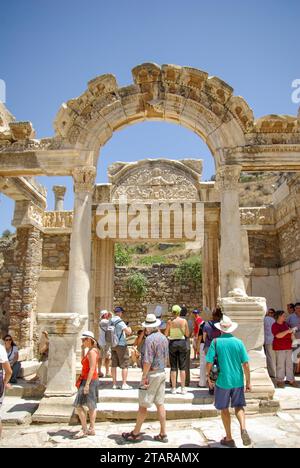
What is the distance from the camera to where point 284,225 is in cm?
1199

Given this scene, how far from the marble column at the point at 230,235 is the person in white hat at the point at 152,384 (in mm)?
2724

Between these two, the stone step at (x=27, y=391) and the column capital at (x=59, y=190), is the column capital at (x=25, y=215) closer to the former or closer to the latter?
the column capital at (x=59, y=190)

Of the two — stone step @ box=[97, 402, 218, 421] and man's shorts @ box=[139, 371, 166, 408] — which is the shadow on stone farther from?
man's shorts @ box=[139, 371, 166, 408]

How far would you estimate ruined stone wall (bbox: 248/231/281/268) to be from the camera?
1267cm

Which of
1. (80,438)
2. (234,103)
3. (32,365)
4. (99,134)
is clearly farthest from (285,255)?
(80,438)

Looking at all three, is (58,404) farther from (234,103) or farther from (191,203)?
(191,203)

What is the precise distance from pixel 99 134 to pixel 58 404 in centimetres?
539

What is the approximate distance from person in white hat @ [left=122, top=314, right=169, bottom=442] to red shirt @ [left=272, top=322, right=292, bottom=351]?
3.37 meters

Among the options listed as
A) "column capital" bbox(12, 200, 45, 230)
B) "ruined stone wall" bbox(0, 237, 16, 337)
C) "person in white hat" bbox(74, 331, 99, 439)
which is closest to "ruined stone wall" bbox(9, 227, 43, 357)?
"column capital" bbox(12, 200, 45, 230)

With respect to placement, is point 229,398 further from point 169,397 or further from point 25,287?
point 25,287

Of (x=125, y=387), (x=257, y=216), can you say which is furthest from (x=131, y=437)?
(x=257, y=216)
